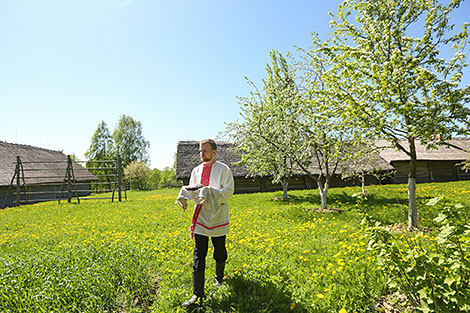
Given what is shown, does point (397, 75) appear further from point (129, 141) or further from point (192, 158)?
point (129, 141)

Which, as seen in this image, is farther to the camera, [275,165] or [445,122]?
[275,165]

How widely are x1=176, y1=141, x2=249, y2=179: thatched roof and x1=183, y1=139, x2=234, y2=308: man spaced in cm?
1604

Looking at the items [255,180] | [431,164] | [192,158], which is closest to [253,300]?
[255,180]

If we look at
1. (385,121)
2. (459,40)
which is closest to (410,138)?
Answer: (385,121)

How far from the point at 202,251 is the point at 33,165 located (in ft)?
82.3

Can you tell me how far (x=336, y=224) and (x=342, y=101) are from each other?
11.4 ft

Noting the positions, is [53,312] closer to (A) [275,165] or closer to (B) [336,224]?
(B) [336,224]

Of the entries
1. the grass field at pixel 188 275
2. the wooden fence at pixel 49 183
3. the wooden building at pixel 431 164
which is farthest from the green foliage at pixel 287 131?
the wooden building at pixel 431 164

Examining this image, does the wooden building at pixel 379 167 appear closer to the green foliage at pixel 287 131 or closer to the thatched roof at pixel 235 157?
the thatched roof at pixel 235 157

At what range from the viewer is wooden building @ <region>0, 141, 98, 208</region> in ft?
54.6

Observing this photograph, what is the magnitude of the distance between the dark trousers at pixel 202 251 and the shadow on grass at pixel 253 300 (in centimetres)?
46

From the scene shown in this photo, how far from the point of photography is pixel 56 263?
420 centimetres

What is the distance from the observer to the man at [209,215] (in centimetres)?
322

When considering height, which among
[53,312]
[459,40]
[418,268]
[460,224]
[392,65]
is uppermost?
[459,40]
